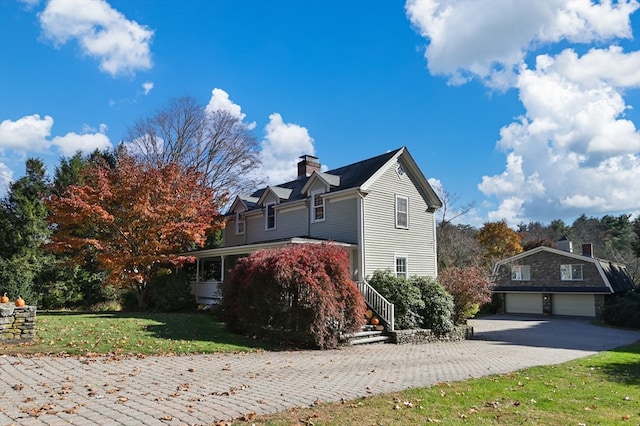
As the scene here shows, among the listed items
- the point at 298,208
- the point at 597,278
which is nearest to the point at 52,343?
the point at 298,208

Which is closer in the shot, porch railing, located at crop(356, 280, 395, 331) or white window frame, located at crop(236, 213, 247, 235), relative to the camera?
porch railing, located at crop(356, 280, 395, 331)

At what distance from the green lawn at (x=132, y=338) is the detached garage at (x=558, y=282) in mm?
25068

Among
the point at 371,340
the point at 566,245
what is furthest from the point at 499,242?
the point at 371,340

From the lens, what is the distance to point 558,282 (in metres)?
33.2

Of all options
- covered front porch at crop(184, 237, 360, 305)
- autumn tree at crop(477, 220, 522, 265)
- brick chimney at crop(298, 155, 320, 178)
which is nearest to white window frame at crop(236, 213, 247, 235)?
covered front porch at crop(184, 237, 360, 305)

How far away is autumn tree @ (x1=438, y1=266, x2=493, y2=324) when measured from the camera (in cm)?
1884

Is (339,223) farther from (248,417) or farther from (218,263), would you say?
(248,417)

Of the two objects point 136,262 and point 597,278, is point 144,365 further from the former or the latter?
point 597,278

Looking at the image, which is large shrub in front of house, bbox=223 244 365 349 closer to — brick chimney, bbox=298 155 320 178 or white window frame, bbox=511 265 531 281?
brick chimney, bbox=298 155 320 178

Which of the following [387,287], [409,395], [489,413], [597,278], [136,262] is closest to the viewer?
[489,413]

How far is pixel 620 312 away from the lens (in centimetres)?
2673

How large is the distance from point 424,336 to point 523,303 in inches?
885

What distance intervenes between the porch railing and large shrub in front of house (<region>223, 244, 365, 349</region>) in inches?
97.5

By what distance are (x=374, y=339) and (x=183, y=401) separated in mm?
9726
